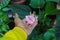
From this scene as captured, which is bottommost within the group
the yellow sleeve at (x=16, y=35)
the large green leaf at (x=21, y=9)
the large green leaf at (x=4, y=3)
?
the yellow sleeve at (x=16, y=35)

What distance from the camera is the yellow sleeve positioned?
1555mm

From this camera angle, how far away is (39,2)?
6.16ft

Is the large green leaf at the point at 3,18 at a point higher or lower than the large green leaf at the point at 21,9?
lower

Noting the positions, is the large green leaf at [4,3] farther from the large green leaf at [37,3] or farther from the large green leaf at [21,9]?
the large green leaf at [37,3]

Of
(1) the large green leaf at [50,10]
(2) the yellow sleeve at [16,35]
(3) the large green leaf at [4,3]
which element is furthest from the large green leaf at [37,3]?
(2) the yellow sleeve at [16,35]

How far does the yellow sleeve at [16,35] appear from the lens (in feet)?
5.10

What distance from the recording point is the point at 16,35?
1.58 m

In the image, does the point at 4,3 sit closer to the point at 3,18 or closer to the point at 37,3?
the point at 3,18

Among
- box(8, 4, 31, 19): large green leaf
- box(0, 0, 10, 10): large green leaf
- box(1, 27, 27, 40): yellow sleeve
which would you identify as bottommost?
box(1, 27, 27, 40): yellow sleeve

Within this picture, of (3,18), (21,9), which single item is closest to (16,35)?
(3,18)

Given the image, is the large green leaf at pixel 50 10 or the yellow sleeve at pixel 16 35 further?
the large green leaf at pixel 50 10

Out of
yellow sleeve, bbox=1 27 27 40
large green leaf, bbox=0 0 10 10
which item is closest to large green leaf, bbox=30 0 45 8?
large green leaf, bbox=0 0 10 10

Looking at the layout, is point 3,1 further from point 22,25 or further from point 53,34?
point 53,34

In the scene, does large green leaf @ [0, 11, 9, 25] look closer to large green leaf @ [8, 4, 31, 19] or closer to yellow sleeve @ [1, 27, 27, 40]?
large green leaf @ [8, 4, 31, 19]
